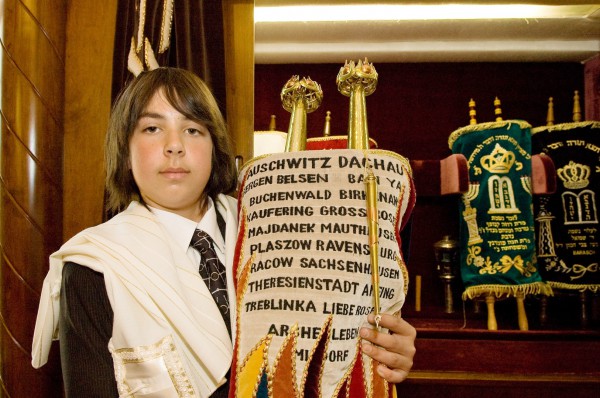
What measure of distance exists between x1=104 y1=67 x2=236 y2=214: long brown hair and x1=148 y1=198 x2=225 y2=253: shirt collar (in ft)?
0.33

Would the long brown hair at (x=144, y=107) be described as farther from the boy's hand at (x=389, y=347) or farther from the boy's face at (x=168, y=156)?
the boy's hand at (x=389, y=347)

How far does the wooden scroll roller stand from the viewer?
67 centimetres

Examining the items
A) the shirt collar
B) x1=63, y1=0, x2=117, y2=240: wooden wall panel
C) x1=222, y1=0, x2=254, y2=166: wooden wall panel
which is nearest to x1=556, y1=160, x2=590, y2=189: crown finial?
x1=222, y1=0, x2=254, y2=166: wooden wall panel

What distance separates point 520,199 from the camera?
85.8 inches

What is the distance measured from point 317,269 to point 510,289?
5.89 feet

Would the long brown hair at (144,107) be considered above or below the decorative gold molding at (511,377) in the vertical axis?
above

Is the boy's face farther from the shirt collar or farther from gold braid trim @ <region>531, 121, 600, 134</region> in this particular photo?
gold braid trim @ <region>531, 121, 600, 134</region>

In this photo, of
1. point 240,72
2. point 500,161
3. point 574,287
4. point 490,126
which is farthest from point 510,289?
point 240,72

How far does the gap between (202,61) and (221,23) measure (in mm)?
162

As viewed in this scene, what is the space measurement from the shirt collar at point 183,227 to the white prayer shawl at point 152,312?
0.09ft

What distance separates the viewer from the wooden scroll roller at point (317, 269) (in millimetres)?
671

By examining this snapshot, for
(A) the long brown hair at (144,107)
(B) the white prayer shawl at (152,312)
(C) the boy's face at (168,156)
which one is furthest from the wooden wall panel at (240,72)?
(B) the white prayer shawl at (152,312)

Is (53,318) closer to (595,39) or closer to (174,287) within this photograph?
(174,287)

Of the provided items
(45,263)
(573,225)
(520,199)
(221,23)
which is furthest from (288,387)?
(573,225)
